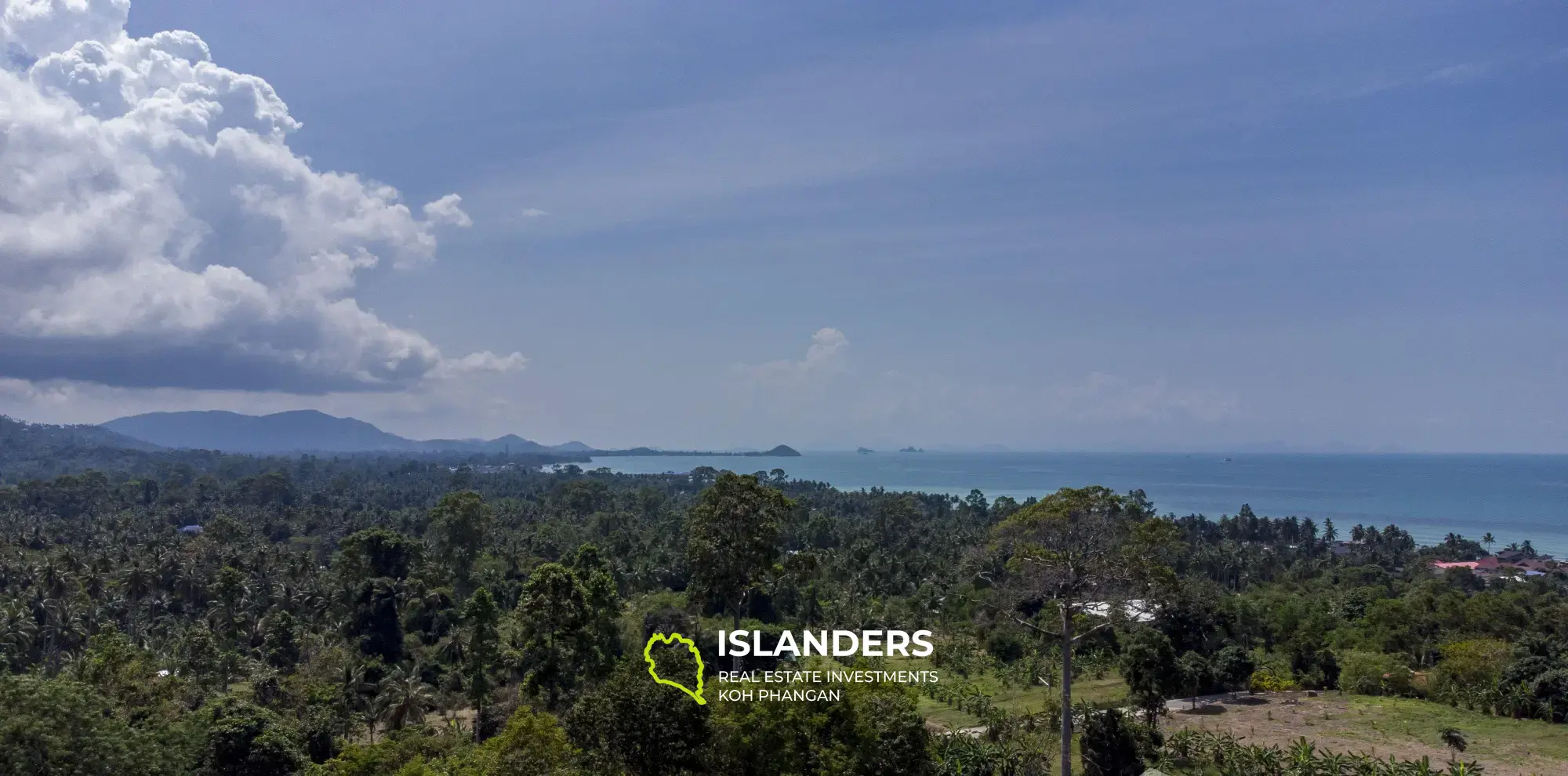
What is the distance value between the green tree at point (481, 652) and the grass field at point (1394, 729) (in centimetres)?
2473

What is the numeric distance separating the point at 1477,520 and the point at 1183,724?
163 meters

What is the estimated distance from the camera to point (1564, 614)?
4119 cm

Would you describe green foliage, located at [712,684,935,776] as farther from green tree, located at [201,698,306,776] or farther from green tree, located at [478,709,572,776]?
green tree, located at [201,698,306,776]

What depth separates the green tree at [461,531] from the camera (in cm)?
6094

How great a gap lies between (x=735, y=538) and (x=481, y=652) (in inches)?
430

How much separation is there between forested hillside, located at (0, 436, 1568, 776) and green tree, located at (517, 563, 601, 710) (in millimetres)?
101

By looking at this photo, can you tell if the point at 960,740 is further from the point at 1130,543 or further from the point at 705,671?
the point at 705,671

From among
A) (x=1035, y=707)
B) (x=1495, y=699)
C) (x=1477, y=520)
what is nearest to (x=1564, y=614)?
(x=1495, y=699)

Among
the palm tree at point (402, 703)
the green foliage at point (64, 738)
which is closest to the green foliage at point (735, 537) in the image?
the palm tree at point (402, 703)

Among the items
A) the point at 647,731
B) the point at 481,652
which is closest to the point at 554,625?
the point at 481,652

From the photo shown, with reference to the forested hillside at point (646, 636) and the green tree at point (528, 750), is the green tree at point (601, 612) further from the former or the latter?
the green tree at point (528, 750)

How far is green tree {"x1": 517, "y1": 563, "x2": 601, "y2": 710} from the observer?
2859 cm

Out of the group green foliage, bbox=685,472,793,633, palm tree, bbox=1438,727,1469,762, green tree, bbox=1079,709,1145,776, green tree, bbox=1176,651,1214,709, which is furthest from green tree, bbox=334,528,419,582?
palm tree, bbox=1438,727,1469,762

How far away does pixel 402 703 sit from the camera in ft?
105
